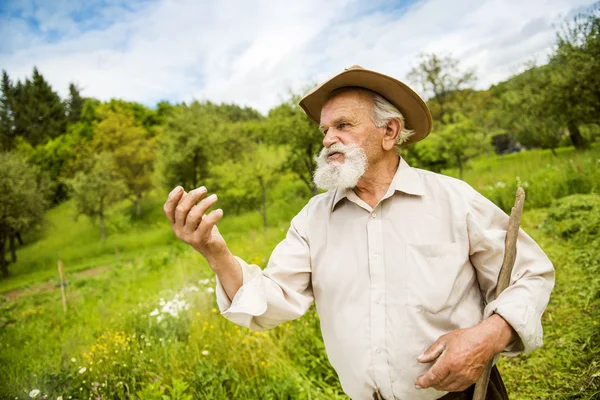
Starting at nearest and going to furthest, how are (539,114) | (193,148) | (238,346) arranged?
(238,346) → (539,114) → (193,148)

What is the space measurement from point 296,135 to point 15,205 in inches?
636

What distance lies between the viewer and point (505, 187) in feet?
28.9

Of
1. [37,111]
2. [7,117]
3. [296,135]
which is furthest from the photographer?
[37,111]

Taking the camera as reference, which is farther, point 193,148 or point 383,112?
point 193,148

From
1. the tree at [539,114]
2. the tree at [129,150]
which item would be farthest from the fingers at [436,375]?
the tree at [129,150]

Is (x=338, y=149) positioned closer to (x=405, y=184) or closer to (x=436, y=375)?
(x=405, y=184)

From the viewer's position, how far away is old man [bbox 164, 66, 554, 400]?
1.36m

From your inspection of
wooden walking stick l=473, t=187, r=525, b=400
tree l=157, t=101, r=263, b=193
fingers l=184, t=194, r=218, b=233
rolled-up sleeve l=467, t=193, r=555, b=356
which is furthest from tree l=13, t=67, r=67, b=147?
wooden walking stick l=473, t=187, r=525, b=400

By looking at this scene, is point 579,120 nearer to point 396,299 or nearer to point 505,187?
point 505,187

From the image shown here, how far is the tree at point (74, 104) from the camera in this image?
51.3 m

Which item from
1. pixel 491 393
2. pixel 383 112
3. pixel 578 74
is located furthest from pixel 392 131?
pixel 578 74

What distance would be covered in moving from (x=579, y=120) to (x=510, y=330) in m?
15.3

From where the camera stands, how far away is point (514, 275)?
4.87 feet

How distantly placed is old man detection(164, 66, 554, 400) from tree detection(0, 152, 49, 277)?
21485 mm
